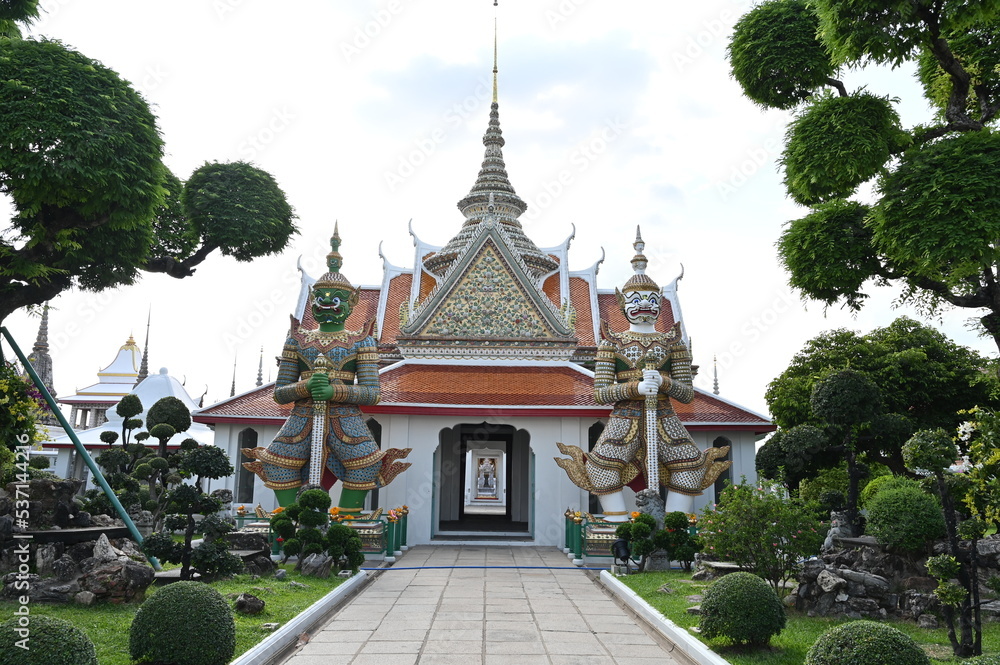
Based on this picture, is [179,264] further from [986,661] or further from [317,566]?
[986,661]

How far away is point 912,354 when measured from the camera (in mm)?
13750

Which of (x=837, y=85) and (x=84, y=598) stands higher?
(x=837, y=85)

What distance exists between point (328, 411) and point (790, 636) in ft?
24.3

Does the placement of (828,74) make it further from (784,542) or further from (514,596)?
(514,596)

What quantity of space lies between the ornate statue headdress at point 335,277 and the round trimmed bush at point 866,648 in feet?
28.7

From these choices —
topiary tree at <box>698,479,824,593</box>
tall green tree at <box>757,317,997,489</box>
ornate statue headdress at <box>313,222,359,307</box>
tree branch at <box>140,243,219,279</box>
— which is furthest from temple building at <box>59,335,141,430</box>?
topiary tree at <box>698,479,824,593</box>

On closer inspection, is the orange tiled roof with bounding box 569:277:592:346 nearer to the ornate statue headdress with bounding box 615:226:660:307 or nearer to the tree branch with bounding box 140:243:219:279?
the ornate statue headdress with bounding box 615:226:660:307

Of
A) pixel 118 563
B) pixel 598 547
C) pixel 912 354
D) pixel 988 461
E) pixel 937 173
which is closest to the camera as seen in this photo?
pixel 988 461

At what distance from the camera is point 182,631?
4.71 metres

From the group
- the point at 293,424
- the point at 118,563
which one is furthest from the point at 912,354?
the point at 118,563

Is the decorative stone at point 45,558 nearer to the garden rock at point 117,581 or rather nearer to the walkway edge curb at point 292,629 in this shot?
the garden rock at point 117,581

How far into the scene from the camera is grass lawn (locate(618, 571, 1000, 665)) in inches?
217

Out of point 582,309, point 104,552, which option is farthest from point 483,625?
point 582,309

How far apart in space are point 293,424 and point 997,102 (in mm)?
9883
